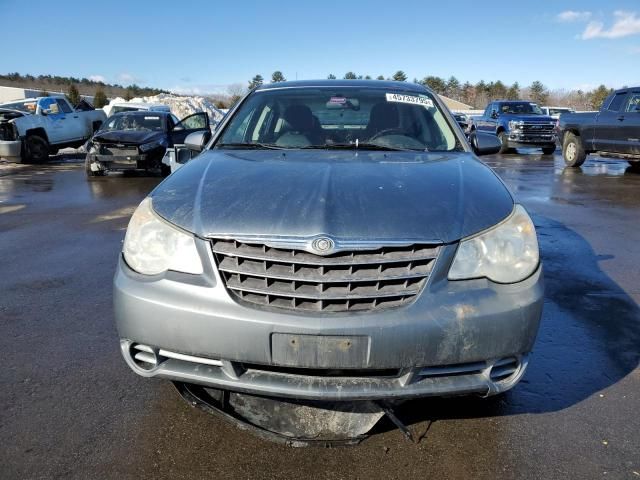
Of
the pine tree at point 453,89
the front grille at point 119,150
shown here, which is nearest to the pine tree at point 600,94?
the pine tree at point 453,89

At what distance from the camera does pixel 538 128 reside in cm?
1834

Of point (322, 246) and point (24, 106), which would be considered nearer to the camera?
point (322, 246)

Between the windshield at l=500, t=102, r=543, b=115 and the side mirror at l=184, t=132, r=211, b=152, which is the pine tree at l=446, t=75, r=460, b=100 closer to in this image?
the windshield at l=500, t=102, r=543, b=115

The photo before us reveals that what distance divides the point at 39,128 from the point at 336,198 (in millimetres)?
16204

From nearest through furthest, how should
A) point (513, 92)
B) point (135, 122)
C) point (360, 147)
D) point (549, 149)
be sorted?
point (360, 147), point (135, 122), point (549, 149), point (513, 92)

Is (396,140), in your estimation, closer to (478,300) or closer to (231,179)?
(231,179)

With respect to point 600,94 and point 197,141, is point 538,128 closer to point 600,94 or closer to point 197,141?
point 197,141

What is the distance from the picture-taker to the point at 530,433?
2486 millimetres

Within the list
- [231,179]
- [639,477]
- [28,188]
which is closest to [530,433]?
[639,477]

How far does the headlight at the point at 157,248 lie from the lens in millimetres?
2246

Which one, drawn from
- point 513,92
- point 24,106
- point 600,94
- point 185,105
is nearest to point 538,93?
point 513,92

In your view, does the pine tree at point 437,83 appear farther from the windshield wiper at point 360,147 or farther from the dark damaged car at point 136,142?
the windshield wiper at point 360,147

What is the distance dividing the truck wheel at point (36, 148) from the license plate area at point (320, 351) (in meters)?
16.1

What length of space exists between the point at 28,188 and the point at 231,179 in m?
10.0
